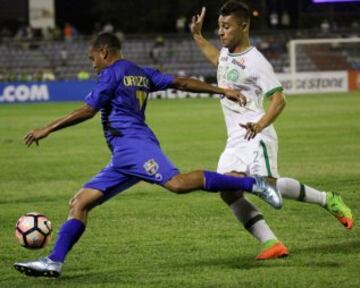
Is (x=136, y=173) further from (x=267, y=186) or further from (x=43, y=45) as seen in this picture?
(x=43, y=45)

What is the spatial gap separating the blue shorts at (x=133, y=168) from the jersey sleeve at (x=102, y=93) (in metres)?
0.36

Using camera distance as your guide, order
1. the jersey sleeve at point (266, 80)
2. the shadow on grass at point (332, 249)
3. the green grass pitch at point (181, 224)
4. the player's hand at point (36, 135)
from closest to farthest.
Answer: the player's hand at point (36, 135), the green grass pitch at point (181, 224), the jersey sleeve at point (266, 80), the shadow on grass at point (332, 249)

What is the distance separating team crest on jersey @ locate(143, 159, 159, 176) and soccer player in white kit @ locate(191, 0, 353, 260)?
88 centimetres

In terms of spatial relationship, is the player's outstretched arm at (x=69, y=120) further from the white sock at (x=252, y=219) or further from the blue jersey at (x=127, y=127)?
the white sock at (x=252, y=219)

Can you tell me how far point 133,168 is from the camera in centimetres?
716

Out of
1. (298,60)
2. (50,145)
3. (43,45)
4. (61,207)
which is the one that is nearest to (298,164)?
(61,207)

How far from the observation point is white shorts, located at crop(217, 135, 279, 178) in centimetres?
772

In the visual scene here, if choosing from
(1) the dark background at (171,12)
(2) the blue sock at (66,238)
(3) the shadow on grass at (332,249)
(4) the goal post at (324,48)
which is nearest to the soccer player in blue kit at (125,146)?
(2) the blue sock at (66,238)

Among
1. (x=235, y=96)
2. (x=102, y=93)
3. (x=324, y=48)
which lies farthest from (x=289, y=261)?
(x=324, y=48)

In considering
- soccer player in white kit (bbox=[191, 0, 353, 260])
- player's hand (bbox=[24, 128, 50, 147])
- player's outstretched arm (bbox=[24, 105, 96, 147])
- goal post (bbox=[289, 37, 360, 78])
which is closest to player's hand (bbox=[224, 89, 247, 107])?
soccer player in white kit (bbox=[191, 0, 353, 260])

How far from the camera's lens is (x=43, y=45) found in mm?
43688

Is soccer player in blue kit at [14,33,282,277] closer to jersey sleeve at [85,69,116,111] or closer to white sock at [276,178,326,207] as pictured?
jersey sleeve at [85,69,116,111]

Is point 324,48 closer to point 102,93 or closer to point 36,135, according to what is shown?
point 102,93

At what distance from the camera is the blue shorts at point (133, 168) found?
280 inches
